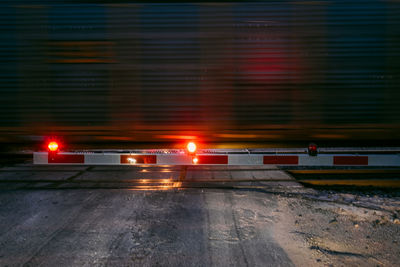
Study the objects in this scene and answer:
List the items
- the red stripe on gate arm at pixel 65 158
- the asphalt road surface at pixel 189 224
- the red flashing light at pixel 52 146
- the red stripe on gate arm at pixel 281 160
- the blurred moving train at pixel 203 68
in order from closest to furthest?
the asphalt road surface at pixel 189 224 → the blurred moving train at pixel 203 68 → the red flashing light at pixel 52 146 → the red stripe on gate arm at pixel 65 158 → the red stripe on gate arm at pixel 281 160

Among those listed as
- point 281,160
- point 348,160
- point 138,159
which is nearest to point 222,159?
point 281,160

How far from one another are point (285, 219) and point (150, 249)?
66.1 inches

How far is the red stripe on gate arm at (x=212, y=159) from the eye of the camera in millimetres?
3589

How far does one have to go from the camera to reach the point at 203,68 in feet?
10.5

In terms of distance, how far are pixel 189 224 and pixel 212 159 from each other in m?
0.97

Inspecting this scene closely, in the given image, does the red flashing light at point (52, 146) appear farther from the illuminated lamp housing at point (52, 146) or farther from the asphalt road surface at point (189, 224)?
the asphalt road surface at point (189, 224)

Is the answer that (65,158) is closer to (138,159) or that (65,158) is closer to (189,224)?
(138,159)

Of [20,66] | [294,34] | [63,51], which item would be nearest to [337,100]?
[294,34]

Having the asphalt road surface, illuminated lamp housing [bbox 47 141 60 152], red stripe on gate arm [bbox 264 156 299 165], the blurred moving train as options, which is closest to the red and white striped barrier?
red stripe on gate arm [bbox 264 156 299 165]

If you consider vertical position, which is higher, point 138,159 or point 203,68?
point 203,68

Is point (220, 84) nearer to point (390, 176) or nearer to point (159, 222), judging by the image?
point (159, 222)

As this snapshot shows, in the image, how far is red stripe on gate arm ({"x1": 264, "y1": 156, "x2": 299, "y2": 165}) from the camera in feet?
11.7

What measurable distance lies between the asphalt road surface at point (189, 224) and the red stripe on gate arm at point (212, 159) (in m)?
0.61

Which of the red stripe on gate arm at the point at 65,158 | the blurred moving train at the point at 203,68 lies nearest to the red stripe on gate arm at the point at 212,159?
the blurred moving train at the point at 203,68
